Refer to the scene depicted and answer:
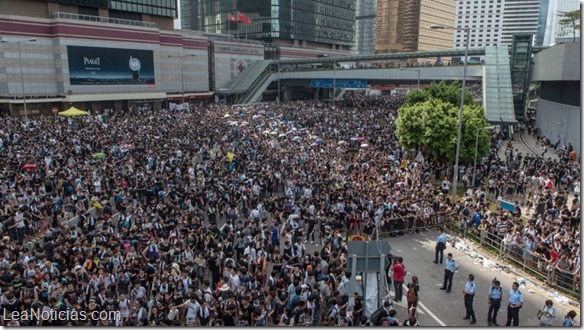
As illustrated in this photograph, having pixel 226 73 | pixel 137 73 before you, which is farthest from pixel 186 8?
pixel 137 73

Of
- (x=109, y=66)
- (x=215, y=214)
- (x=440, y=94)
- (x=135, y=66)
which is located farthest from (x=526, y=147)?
(x=109, y=66)

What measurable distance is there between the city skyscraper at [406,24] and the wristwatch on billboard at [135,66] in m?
102

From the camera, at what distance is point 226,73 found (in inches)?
2913

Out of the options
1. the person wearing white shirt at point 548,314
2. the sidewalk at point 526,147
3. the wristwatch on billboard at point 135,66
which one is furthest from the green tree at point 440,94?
the wristwatch on billboard at point 135,66

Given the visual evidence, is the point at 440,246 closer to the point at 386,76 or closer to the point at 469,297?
the point at 469,297

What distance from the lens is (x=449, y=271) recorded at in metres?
12.7

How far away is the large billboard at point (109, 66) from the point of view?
48969mm

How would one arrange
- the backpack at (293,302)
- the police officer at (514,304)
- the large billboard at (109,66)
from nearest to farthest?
the backpack at (293,302) → the police officer at (514,304) → the large billboard at (109,66)

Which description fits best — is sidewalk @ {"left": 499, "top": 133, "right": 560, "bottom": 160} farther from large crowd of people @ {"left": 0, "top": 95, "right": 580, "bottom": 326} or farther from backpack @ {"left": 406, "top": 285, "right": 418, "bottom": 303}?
backpack @ {"left": 406, "top": 285, "right": 418, "bottom": 303}

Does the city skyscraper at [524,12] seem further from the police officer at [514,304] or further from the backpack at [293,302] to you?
the backpack at [293,302]

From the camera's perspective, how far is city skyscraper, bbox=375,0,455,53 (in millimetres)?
138625

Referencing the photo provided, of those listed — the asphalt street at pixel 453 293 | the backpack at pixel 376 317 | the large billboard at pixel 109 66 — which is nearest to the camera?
the backpack at pixel 376 317

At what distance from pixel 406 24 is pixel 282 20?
206 ft

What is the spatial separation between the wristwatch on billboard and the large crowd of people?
22995mm
